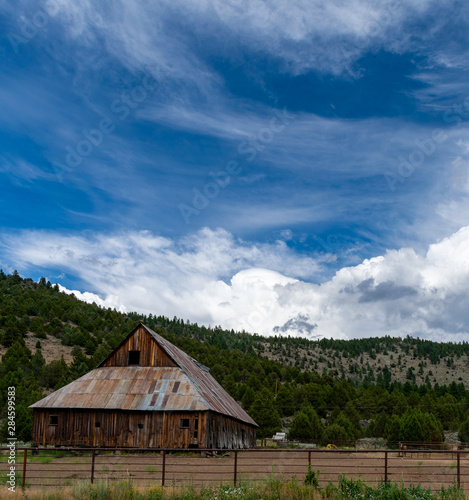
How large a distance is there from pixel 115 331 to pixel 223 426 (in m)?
77.6

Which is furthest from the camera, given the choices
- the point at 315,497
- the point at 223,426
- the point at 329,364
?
the point at 329,364

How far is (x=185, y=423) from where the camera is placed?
34656mm

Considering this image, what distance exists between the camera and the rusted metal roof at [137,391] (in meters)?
34.8

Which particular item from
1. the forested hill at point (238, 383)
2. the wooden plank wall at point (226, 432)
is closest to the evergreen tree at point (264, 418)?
the forested hill at point (238, 383)

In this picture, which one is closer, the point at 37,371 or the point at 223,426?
the point at 223,426

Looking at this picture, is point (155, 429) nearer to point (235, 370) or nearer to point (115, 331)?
point (235, 370)

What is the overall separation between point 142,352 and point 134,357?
83 cm

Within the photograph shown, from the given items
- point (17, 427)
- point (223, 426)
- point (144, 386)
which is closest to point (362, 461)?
point (223, 426)

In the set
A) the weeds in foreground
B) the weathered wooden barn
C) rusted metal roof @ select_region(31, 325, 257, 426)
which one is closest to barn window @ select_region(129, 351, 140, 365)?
the weathered wooden barn

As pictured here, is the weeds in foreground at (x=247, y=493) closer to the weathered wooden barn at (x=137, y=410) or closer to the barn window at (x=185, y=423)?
the weathered wooden barn at (x=137, y=410)

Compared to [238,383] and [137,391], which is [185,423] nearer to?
[137,391]

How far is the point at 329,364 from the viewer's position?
183 metres

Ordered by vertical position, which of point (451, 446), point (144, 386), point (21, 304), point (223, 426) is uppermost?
point (21, 304)

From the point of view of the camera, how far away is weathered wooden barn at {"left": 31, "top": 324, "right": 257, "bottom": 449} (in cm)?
3438
